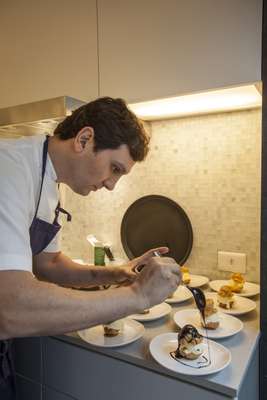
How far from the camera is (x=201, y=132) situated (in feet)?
3.93

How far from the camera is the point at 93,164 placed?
777 mm

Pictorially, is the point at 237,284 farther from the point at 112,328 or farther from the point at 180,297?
the point at 112,328

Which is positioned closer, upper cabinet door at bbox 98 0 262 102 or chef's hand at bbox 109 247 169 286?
upper cabinet door at bbox 98 0 262 102

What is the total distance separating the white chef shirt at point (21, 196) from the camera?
0.60 metres

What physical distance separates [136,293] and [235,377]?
26cm

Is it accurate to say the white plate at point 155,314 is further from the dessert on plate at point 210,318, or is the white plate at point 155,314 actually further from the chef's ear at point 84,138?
the chef's ear at point 84,138

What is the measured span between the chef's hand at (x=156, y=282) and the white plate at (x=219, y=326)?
192mm

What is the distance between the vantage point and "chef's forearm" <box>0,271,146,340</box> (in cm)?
57

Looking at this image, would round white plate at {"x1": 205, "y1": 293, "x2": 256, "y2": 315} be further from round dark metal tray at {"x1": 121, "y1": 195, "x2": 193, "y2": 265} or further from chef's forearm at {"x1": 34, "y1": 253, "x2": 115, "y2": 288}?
chef's forearm at {"x1": 34, "y1": 253, "x2": 115, "y2": 288}

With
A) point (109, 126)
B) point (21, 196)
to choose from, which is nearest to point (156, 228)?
point (109, 126)

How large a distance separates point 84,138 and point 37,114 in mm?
317

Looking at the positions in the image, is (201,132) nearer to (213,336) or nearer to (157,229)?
(157,229)

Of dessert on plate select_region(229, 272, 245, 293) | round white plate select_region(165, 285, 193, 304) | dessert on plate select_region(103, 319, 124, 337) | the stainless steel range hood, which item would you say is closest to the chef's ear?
the stainless steel range hood

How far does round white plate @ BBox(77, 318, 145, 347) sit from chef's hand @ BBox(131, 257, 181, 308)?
158 millimetres
